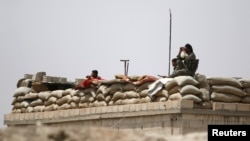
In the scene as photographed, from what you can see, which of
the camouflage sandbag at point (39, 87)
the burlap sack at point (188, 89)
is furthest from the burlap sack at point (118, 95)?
the camouflage sandbag at point (39, 87)

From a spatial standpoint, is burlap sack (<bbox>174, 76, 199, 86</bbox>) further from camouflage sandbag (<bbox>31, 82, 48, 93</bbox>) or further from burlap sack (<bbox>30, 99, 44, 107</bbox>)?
camouflage sandbag (<bbox>31, 82, 48, 93</bbox>)

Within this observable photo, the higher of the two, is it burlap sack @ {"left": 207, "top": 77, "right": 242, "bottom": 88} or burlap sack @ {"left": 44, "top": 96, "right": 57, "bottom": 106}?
burlap sack @ {"left": 207, "top": 77, "right": 242, "bottom": 88}

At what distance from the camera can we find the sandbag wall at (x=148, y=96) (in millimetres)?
18797

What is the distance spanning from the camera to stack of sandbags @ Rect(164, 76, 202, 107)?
61.1 feet

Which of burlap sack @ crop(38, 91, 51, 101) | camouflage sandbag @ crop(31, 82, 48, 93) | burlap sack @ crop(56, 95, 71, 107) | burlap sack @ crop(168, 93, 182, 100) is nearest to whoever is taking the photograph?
burlap sack @ crop(168, 93, 182, 100)

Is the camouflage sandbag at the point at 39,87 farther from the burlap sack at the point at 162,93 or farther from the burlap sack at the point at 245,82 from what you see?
the burlap sack at the point at 245,82

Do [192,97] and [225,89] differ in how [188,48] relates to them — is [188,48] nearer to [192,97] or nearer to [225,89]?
[225,89]

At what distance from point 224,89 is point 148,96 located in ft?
5.54

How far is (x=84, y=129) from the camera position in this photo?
13.2m

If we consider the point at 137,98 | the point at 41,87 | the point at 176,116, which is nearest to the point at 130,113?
the point at 137,98

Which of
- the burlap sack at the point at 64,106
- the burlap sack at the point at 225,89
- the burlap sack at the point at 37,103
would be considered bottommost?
the burlap sack at the point at 64,106

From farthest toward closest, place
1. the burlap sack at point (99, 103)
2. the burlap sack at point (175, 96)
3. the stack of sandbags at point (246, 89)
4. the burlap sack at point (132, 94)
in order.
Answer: the burlap sack at point (99, 103) < the burlap sack at point (132, 94) < the stack of sandbags at point (246, 89) < the burlap sack at point (175, 96)

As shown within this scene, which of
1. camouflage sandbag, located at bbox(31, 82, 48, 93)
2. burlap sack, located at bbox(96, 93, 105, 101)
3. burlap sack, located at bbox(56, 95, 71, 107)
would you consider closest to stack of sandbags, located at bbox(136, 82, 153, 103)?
burlap sack, located at bbox(96, 93, 105, 101)

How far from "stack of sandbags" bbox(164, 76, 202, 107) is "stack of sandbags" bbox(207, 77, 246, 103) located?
0.40 meters
